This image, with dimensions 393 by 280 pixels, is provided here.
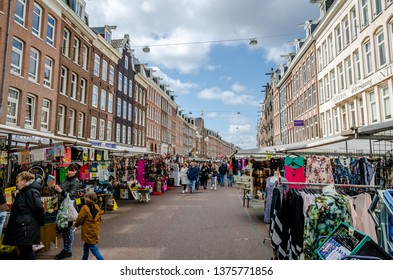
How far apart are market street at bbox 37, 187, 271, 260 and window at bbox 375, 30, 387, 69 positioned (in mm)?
11207

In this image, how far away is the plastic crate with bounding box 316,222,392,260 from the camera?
2483 millimetres

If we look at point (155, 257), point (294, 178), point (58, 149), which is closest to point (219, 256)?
point (155, 257)

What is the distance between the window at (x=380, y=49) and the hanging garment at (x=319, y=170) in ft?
36.7

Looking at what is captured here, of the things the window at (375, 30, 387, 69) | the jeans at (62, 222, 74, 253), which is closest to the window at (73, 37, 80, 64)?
the jeans at (62, 222, 74, 253)

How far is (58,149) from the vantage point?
7254 mm

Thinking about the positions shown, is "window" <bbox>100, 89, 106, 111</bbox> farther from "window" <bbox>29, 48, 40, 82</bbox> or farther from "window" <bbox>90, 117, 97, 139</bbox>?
"window" <bbox>29, 48, 40, 82</bbox>

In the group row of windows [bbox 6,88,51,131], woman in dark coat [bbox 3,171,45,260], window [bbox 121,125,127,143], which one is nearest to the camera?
woman in dark coat [bbox 3,171,45,260]

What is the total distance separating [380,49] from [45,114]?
68.2ft

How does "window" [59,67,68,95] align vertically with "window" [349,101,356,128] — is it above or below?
above

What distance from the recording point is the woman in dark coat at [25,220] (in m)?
4.29

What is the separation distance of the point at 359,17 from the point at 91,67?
20.6m

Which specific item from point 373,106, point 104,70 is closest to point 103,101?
point 104,70

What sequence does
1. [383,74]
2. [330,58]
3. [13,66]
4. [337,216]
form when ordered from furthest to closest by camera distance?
[330,58] < [13,66] < [383,74] < [337,216]

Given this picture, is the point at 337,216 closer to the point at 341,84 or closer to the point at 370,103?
the point at 370,103
